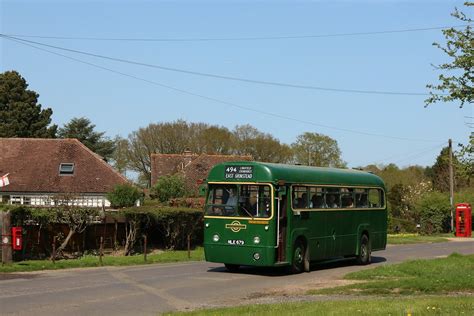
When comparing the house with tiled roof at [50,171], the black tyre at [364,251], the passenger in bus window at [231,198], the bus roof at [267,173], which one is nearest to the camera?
the bus roof at [267,173]

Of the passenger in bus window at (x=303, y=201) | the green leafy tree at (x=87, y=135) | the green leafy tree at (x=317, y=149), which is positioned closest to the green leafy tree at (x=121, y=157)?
the green leafy tree at (x=87, y=135)

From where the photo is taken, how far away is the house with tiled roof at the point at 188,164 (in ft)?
202

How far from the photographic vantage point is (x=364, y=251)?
24734 millimetres

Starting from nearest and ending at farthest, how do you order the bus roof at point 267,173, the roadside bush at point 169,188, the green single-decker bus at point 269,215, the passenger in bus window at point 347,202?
1. the green single-decker bus at point 269,215
2. the bus roof at point 267,173
3. the passenger in bus window at point 347,202
4. the roadside bush at point 169,188

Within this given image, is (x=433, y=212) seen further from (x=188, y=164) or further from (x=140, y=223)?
(x=140, y=223)

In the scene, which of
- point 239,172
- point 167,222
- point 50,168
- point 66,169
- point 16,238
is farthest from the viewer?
point 66,169

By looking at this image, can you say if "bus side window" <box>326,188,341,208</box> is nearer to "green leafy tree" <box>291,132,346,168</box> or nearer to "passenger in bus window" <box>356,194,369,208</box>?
"passenger in bus window" <box>356,194,369,208</box>

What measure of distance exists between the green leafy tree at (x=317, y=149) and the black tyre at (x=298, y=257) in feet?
224

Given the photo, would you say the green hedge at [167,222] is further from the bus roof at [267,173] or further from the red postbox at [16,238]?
the bus roof at [267,173]

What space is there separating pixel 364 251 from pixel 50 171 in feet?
114

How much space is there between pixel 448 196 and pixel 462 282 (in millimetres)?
41766

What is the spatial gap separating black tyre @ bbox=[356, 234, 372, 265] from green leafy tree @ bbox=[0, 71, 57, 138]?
5617cm

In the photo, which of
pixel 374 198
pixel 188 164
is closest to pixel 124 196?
pixel 374 198

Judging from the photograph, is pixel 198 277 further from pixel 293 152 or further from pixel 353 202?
pixel 293 152
